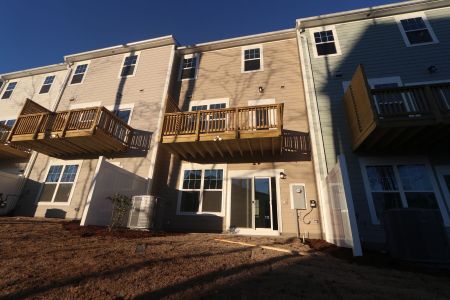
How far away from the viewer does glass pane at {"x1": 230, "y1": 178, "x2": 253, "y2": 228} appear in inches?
350

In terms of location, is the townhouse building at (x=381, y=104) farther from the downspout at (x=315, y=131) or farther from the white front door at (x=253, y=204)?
the white front door at (x=253, y=204)

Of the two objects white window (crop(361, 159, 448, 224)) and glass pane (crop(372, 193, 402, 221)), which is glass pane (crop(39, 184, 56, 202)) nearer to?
white window (crop(361, 159, 448, 224))

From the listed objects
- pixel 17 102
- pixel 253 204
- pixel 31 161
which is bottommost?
pixel 253 204

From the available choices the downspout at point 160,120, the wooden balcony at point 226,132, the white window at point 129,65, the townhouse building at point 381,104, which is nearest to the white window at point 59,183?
the downspout at point 160,120

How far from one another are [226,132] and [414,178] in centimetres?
672

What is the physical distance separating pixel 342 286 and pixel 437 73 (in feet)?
33.8

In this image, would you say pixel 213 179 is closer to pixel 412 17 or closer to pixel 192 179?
pixel 192 179

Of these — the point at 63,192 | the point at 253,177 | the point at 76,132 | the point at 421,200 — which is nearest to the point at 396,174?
the point at 421,200

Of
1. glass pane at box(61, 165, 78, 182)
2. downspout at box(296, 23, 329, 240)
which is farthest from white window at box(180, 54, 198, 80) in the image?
glass pane at box(61, 165, 78, 182)

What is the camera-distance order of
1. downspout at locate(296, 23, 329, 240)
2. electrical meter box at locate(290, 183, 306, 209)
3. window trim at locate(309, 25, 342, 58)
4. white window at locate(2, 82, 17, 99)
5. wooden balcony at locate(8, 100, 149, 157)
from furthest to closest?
white window at locate(2, 82, 17, 99), window trim at locate(309, 25, 342, 58), wooden balcony at locate(8, 100, 149, 157), electrical meter box at locate(290, 183, 306, 209), downspout at locate(296, 23, 329, 240)

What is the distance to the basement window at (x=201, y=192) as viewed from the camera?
368 inches

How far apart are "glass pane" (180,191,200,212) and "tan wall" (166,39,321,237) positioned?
0.36 metres

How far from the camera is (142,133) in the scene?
10820mm

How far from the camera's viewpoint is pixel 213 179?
9750 millimetres
